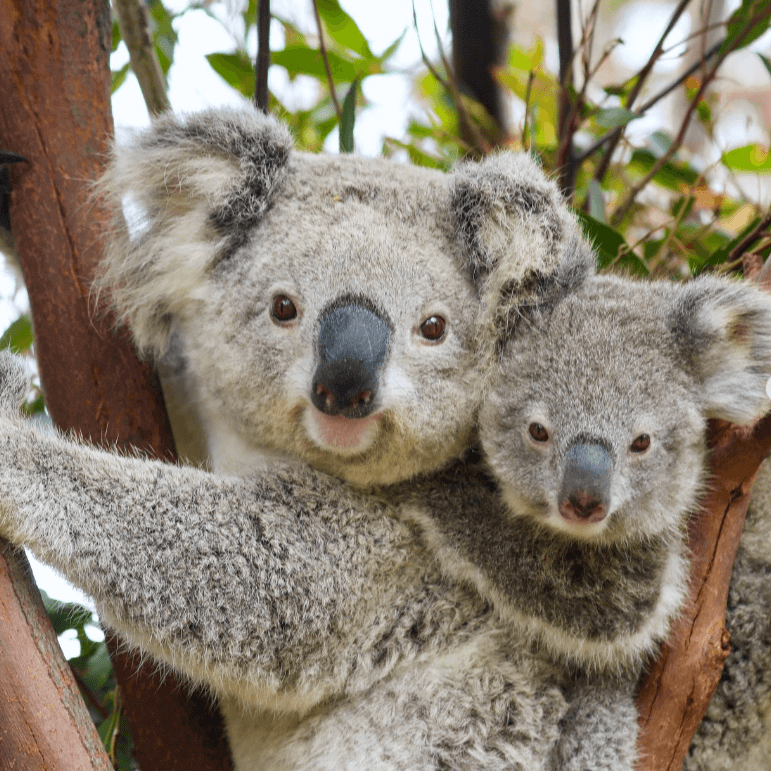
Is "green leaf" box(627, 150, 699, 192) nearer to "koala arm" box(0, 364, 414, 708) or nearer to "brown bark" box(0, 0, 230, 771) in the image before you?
"koala arm" box(0, 364, 414, 708)

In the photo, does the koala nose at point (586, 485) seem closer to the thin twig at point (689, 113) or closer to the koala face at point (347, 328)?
the koala face at point (347, 328)

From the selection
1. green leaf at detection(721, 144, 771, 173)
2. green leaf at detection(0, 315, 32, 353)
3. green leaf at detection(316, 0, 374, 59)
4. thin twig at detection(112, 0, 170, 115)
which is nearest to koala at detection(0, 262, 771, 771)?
green leaf at detection(0, 315, 32, 353)

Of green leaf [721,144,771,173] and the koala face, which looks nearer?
the koala face

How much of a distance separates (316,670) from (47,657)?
26.8 inches

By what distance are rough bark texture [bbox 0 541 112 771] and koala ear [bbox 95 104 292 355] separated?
0.87 metres

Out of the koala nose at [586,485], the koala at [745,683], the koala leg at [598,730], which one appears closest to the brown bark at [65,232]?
the koala leg at [598,730]

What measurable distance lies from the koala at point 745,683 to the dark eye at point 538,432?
2.49ft

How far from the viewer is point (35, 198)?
248 cm

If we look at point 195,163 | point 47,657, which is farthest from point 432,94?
point 47,657

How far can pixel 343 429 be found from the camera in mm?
2127

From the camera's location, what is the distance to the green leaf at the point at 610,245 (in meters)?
2.74

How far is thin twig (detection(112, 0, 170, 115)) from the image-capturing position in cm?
285

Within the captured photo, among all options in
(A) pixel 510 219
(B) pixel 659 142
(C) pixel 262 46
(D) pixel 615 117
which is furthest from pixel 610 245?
(C) pixel 262 46

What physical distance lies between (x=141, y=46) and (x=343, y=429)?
5.06 ft
